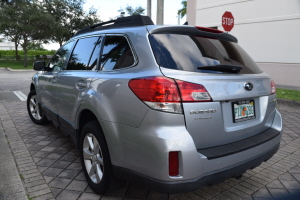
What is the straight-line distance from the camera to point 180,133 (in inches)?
80.7

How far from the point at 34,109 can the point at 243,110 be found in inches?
173

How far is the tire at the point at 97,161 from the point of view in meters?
2.52

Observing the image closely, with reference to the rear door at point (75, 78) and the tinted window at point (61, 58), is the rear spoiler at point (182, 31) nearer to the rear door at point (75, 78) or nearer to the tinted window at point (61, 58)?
the rear door at point (75, 78)

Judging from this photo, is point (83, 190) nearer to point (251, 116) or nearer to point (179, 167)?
point (179, 167)

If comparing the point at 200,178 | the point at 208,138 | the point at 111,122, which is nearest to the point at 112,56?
the point at 111,122

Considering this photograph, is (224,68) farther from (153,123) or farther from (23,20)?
(23,20)

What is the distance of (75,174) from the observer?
326 cm

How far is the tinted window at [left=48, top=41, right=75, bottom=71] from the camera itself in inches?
154

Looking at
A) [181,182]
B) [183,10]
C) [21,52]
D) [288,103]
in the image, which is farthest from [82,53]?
[21,52]

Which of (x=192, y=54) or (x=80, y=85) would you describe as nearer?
(x=192, y=54)

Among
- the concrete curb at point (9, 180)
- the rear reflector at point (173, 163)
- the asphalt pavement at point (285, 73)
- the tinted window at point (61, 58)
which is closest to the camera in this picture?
the rear reflector at point (173, 163)

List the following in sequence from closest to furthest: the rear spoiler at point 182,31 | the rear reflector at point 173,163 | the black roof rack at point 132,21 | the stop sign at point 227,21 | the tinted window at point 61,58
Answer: the rear reflector at point 173,163
the rear spoiler at point 182,31
the black roof rack at point 132,21
the tinted window at point 61,58
the stop sign at point 227,21

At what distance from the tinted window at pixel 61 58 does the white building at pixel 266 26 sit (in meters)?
10.4

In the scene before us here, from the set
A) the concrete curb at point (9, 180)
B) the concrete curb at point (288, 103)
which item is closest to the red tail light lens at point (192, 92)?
the concrete curb at point (9, 180)
